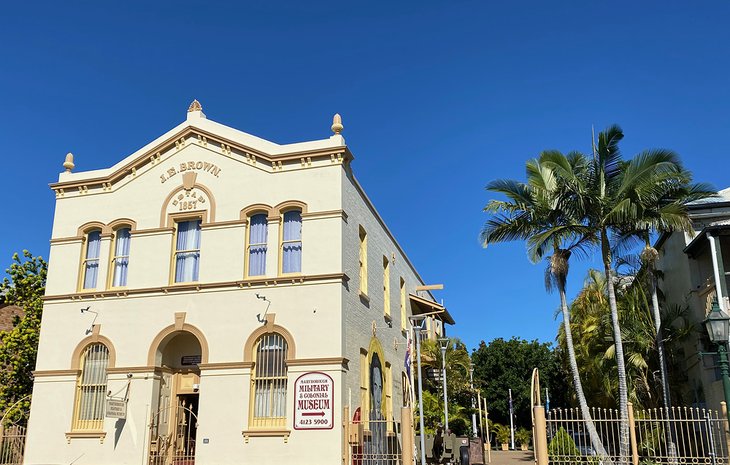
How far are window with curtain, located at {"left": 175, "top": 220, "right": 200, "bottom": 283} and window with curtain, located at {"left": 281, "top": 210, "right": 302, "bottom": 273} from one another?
2843 mm

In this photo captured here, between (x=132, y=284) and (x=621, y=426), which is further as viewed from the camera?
(x=132, y=284)

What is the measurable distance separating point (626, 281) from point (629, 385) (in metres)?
9.99

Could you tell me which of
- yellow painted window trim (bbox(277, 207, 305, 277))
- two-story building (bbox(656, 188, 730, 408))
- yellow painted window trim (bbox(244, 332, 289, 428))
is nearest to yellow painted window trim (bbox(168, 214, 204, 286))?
yellow painted window trim (bbox(277, 207, 305, 277))

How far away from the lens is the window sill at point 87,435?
19.3 m

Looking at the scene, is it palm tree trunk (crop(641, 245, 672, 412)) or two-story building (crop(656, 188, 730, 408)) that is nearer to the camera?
two-story building (crop(656, 188, 730, 408))

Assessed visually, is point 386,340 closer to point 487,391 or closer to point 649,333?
point 649,333

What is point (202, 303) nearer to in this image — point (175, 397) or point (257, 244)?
point (257, 244)

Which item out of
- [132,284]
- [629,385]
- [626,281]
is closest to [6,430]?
[132,284]

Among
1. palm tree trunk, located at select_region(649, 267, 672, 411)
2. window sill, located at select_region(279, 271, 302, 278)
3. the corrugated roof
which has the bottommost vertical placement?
palm tree trunk, located at select_region(649, 267, 672, 411)

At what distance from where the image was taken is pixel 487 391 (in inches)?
2197

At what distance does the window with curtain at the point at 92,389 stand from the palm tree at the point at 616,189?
15.6 meters

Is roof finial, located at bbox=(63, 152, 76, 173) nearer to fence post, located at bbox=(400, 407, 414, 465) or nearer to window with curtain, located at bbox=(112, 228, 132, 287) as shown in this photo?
window with curtain, located at bbox=(112, 228, 132, 287)

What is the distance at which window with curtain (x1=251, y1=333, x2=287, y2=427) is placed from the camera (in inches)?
725

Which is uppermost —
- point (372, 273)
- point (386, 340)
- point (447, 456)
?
point (372, 273)
